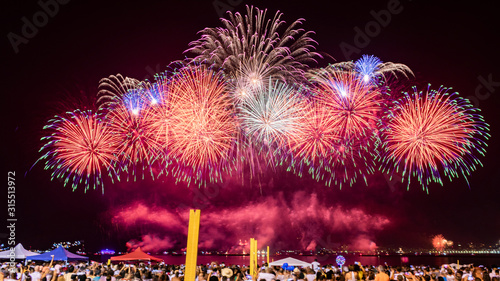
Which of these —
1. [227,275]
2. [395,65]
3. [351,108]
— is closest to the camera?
[227,275]

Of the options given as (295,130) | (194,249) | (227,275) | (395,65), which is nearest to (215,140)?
(295,130)

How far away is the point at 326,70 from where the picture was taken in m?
23.9

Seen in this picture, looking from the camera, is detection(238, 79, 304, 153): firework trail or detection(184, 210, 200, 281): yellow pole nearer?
detection(184, 210, 200, 281): yellow pole

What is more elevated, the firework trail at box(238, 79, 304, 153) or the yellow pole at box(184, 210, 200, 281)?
the firework trail at box(238, 79, 304, 153)

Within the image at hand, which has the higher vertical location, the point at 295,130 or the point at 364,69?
the point at 364,69

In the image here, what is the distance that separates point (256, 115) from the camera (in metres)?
23.7

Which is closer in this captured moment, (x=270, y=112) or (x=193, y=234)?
(x=193, y=234)

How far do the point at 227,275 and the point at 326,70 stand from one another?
13.9 m

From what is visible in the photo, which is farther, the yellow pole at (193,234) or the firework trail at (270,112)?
the firework trail at (270,112)

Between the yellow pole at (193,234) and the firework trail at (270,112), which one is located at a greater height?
the firework trail at (270,112)

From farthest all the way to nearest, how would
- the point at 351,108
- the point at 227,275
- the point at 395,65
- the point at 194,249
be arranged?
the point at 351,108 < the point at 395,65 < the point at 227,275 < the point at 194,249

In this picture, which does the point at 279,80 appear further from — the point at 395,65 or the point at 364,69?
the point at 395,65

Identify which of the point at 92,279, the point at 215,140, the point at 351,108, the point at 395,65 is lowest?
the point at 92,279

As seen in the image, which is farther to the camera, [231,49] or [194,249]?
[231,49]
